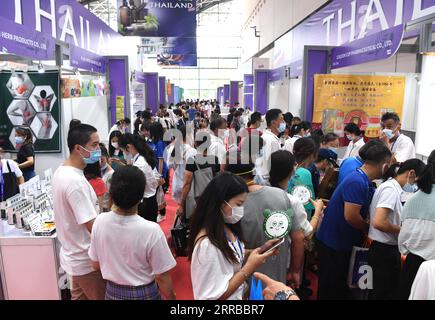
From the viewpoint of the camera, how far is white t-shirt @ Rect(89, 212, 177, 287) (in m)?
1.70

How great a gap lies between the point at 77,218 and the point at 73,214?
0.08 metres

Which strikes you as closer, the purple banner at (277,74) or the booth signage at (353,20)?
the booth signage at (353,20)

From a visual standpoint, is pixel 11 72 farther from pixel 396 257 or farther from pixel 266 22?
pixel 266 22

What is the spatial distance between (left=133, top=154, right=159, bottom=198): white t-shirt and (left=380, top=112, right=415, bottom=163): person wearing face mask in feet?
9.64

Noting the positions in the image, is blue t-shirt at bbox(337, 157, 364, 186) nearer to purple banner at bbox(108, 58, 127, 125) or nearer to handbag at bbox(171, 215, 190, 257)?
handbag at bbox(171, 215, 190, 257)

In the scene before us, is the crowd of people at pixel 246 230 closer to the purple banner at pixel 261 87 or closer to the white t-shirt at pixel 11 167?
the white t-shirt at pixel 11 167

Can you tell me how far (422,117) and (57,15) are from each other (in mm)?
5362

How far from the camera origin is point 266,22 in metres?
14.5

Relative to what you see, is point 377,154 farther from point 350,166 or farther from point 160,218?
point 160,218

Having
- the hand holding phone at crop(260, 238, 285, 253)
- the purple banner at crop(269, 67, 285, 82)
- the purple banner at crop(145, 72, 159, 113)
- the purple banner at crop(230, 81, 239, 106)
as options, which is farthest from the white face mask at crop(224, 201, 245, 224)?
the purple banner at crop(230, 81, 239, 106)

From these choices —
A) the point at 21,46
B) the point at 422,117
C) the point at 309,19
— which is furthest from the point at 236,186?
the point at 309,19

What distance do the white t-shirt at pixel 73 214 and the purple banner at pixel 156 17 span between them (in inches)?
318

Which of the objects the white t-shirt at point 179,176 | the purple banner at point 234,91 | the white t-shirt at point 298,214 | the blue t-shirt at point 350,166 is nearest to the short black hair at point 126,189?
the white t-shirt at point 298,214

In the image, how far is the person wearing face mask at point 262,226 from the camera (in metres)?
2.00
